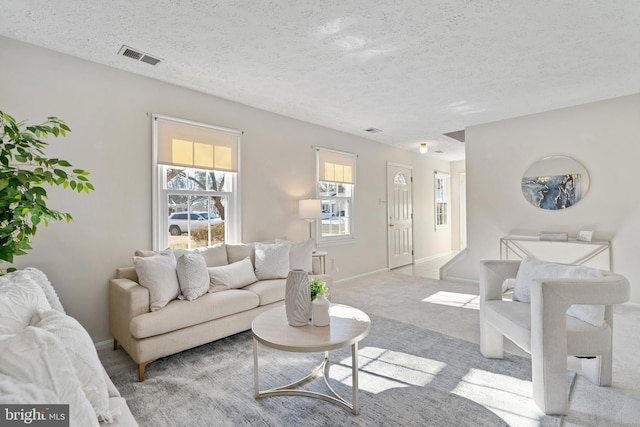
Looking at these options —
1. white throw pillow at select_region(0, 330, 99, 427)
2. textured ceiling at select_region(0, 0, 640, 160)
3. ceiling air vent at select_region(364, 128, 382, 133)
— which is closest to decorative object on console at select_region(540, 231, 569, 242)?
textured ceiling at select_region(0, 0, 640, 160)

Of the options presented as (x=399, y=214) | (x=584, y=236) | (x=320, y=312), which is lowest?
(x=320, y=312)

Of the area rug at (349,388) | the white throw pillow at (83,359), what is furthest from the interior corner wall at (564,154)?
the white throw pillow at (83,359)

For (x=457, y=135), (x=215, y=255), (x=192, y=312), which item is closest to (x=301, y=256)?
(x=215, y=255)

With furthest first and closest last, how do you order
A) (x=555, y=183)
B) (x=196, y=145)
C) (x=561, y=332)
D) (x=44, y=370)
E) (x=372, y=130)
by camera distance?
(x=372, y=130)
(x=555, y=183)
(x=196, y=145)
(x=561, y=332)
(x=44, y=370)

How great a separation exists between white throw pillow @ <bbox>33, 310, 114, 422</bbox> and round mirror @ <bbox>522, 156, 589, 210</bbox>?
5213mm

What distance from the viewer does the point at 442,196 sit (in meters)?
8.13

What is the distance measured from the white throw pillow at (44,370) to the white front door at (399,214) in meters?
5.67

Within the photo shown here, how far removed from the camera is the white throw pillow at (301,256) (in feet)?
11.8

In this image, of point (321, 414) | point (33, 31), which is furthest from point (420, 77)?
point (33, 31)

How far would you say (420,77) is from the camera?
319cm

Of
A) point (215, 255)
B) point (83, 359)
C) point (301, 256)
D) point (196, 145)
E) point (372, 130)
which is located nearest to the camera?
point (83, 359)

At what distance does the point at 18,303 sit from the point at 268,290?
1894 millimetres

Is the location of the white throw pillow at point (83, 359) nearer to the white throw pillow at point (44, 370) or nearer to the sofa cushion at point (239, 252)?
the white throw pillow at point (44, 370)

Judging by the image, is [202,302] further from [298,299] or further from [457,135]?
[457,135]
